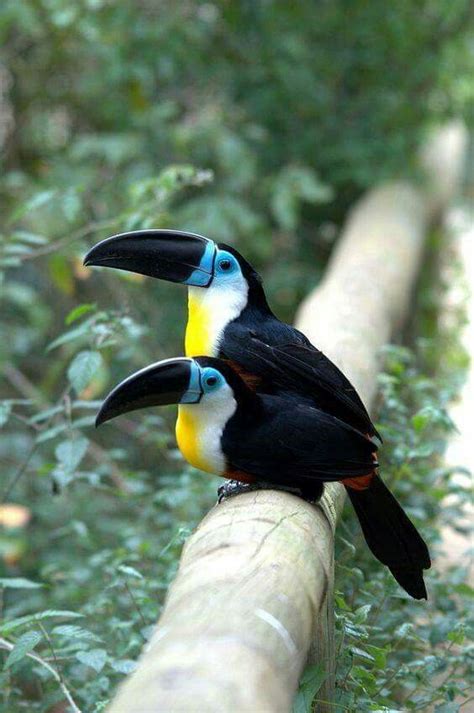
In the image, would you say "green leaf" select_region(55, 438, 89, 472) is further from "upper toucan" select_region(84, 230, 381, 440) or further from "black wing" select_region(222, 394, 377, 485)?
"black wing" select_region(222, 394, 377, 485)

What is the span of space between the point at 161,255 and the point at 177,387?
0.47 m

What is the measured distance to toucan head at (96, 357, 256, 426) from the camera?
2.12m

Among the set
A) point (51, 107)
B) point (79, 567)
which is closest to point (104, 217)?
point (51, 107)

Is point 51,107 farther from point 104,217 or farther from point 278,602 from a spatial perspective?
point 278,602

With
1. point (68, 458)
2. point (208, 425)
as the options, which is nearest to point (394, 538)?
point (208, 425)

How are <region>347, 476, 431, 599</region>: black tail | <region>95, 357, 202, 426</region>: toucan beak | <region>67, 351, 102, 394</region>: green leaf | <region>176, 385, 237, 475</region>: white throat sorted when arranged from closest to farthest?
<region>95, 357, 202, 426</region>: toucan beak, <region>176, 385, 237, 475</region>: white throat, <region>347, 476, 431, 599</region>: black tail, <region>67, 351, 102, 394</region>: green leaf

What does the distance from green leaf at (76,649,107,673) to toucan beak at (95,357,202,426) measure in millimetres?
503

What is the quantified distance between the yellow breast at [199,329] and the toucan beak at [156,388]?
0.35 metres

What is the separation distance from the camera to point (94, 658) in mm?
2303

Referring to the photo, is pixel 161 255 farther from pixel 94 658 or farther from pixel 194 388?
pixel 94 658

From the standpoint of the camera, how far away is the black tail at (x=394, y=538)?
248 centimetres

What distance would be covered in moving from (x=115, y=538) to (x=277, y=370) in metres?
2.37

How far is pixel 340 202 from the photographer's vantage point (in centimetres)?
620

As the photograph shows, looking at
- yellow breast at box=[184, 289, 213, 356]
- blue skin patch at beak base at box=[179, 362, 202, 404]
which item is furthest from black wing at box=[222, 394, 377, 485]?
yellow breast at box=[184, 289, 213, 356]
